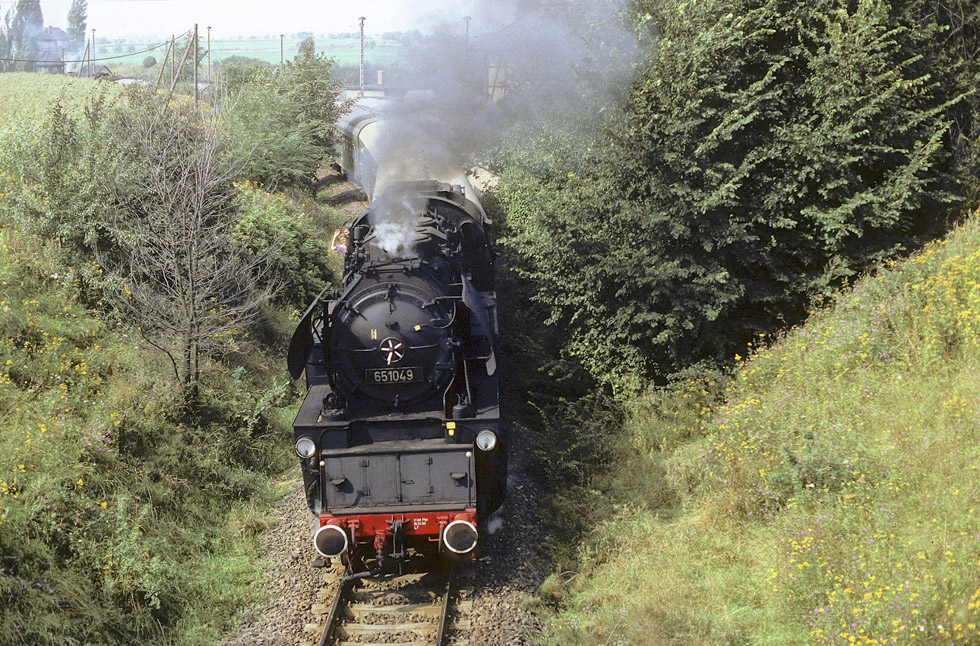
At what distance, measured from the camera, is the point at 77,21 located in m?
86.1

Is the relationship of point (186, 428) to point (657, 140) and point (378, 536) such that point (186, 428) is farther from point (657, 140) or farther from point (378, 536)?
point (657, 140)

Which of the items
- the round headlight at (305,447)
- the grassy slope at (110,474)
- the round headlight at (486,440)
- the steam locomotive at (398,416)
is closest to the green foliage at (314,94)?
the grassy slope at (110,474)

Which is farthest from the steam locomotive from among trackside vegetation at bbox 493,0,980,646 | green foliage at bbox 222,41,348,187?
green foliage at bbox 222,41,348,187

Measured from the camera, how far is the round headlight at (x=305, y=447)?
7.07 m

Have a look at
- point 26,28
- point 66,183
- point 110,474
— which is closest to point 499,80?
point 66,183

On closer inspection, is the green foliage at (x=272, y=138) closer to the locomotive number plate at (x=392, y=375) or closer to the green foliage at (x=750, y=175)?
the green foliage at (x=750, y=175)

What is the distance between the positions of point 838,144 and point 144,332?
1042cm

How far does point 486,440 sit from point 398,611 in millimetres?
1854

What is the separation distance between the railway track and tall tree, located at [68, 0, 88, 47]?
95541 mm

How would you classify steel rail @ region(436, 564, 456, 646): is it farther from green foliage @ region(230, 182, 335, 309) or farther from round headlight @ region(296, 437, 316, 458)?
green foliage @ region(230, 182, 335, 309)

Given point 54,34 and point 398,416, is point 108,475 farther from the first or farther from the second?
→ point 54,34

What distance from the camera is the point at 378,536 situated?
274 inches

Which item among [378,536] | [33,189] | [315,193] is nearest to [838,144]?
[378,536]

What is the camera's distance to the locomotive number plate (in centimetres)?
728
